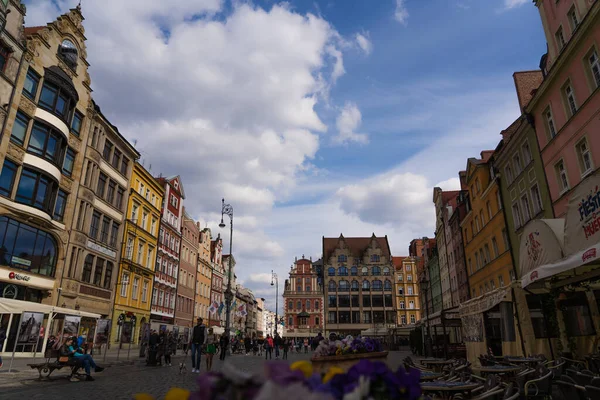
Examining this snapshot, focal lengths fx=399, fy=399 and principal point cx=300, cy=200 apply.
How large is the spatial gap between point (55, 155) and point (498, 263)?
29.2 metres


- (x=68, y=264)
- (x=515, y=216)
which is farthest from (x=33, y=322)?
(x=515, y=216)

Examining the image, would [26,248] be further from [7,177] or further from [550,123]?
[550,123]

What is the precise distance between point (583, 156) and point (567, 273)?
707 centimetres

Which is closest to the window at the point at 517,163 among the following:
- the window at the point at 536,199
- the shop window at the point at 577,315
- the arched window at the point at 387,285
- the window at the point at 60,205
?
the window at the point at 536,199

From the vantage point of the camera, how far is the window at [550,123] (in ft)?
59.5

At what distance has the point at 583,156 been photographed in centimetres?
1586

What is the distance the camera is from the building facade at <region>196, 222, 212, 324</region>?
184 ft

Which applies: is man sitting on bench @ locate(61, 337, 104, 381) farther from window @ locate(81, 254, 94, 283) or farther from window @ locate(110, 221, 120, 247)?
window @ locate(110, 221, 120, 247)

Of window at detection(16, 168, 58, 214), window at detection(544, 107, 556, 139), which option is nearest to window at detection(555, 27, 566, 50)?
window at detection(544, 107, 556, 139)

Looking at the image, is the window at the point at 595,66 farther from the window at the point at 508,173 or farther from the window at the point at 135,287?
the window at the point at 135,287

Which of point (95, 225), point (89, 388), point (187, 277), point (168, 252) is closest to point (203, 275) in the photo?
point (187, 277)

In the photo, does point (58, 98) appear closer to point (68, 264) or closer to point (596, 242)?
point (68, 264)

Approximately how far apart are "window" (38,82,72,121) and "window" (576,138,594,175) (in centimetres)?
2806

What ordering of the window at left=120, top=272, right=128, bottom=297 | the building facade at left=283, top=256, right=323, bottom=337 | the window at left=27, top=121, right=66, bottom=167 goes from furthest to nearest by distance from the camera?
1. the building facade at left=283, top=256, right=323, bottom=337
2. the window at left=120, top=272, right=128, bottom=297
3. the window at left=27, top=121, right=66, bottom=167
